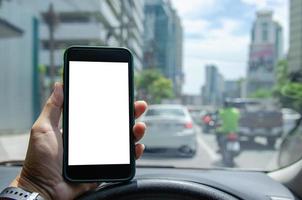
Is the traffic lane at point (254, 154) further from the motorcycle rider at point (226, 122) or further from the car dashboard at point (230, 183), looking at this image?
the car dashboard at point (230, 183)

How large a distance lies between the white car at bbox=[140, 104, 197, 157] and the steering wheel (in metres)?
5.69

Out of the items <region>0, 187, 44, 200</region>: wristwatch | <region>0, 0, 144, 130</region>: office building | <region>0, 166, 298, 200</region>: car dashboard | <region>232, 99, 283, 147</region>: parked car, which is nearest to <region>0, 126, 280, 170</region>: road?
<region>232, 99, 283, 147</region>: parked car

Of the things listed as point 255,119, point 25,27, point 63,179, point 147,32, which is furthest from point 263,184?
point 25,27

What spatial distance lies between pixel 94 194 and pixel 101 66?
0.45 meters

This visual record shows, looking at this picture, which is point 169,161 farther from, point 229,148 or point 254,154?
point 254,154

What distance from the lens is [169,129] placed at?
933 centimetres

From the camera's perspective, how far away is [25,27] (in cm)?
2373

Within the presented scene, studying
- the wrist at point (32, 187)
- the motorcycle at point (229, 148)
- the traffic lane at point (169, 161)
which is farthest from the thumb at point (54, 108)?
the motorcycle at point (229, 148)

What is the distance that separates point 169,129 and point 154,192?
746cm

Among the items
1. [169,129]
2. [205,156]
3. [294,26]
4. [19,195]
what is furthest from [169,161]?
[294,26]

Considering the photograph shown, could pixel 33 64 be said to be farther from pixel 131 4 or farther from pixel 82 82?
pixel 82 82

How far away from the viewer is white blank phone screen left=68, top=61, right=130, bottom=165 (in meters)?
1.74

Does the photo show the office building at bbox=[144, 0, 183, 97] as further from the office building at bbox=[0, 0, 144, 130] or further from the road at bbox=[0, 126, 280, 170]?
the office building at bbox=[0, 0, 144, 130]

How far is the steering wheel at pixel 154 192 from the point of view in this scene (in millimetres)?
1865
